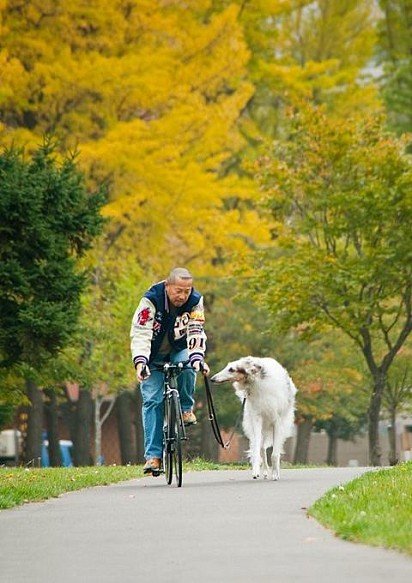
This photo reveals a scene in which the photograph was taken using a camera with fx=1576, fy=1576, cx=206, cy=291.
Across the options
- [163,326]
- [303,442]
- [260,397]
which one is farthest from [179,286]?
[303,442]

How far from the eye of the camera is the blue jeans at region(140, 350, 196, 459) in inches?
616

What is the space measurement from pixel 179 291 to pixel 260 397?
2.45m

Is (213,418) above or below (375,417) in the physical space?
below

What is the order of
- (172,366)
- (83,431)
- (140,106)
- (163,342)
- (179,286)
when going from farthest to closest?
(83,431) < (140,106) < (163,342) < (172,366) < (179,286)

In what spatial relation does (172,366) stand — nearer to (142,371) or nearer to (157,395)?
(142,371)

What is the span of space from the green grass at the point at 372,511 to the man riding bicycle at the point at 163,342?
7.11 feet

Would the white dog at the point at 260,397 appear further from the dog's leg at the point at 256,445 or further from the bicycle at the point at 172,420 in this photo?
the bicycle at the point at 172,420

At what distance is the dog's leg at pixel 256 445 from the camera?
16984 millimetres

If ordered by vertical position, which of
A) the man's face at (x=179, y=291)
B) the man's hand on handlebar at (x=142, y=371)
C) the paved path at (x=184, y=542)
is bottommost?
the paved path at (x=184, y=542)

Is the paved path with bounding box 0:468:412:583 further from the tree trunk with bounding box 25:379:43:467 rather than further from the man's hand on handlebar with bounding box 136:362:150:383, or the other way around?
the tree trunk with bounding box 25:379:43:467

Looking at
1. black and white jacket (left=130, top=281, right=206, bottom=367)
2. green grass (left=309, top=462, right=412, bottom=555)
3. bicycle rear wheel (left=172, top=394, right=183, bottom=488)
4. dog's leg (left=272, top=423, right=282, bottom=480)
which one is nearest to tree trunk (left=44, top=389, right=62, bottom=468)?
dog's leg (left=272, top=423, right=282, bottom=480)

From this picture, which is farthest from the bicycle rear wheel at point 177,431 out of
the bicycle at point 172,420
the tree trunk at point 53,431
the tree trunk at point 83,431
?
the tree trunk at point 53,431

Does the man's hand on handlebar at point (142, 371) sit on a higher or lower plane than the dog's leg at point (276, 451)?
higher

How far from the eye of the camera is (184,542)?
10062 mm
